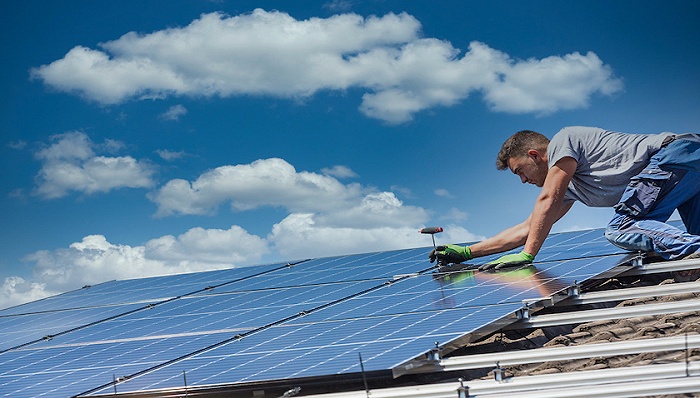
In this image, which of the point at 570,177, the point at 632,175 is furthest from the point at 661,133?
the point at 570,177

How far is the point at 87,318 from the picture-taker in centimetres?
1144

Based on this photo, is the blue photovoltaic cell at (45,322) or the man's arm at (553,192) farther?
the blue photovoltaic cell at (45,322)

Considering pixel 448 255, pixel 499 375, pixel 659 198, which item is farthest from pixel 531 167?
pixel 499 375

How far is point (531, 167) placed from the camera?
9875 mm

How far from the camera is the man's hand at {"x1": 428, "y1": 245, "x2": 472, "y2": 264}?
10.9 m

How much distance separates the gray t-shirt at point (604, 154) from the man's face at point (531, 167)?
9.0 inches

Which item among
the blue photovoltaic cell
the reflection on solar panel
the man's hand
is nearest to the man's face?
the reflection on solar panel

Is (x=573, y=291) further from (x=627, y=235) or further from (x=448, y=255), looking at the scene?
(x=448, y=255)

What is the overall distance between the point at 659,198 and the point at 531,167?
138 cm

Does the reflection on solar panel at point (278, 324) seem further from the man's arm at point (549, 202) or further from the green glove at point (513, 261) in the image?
the man's arm at point (549, 202)

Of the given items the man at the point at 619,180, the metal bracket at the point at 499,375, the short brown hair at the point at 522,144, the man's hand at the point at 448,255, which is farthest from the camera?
the man's hand at the point at 448,255

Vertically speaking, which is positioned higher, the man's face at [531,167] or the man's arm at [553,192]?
the man's face at [531,167]

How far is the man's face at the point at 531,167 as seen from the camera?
9.84 metres

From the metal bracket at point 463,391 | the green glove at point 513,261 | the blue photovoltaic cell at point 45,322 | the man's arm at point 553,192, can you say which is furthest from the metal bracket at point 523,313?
the blue photovoltaic cell at point 45,322
